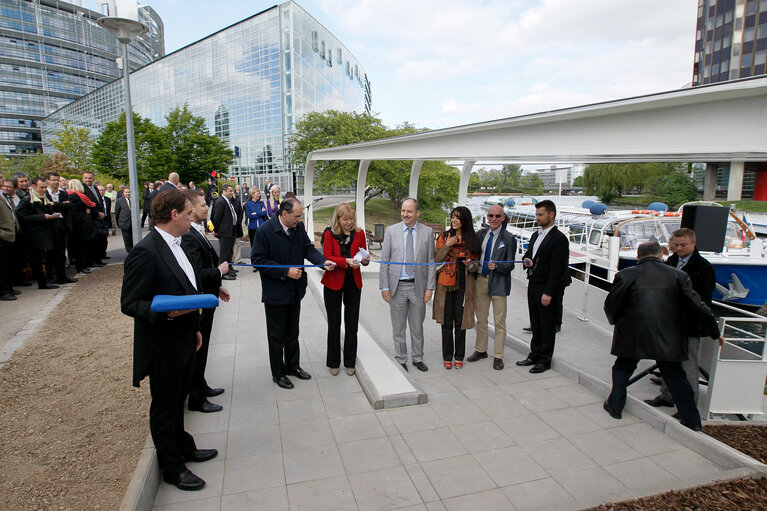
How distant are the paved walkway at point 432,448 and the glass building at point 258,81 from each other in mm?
32300

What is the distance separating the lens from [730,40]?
47562 mm

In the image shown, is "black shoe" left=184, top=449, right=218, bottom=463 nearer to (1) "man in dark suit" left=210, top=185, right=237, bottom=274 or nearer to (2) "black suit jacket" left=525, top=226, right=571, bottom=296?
(2) "black suit jacket" left=525, top=226, right=571, bottom=296

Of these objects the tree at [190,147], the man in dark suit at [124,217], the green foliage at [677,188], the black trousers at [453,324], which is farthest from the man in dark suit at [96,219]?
the green foliage at [677,188]

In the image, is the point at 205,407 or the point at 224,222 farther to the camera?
the point at 224,222

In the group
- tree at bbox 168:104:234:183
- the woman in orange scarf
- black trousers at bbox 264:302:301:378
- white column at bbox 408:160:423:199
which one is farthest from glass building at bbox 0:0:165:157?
the woman in orange scarf

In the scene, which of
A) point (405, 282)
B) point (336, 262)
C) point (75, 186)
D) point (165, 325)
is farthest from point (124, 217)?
point (165, 325)

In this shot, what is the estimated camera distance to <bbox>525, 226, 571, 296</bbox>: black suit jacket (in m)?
4.82

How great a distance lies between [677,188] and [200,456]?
4229 cm

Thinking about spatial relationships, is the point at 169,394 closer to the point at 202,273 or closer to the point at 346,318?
the point at 202,273

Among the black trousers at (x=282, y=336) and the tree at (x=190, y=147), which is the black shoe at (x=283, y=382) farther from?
the tree at (x=190, y=147)

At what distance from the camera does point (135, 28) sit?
8484mm

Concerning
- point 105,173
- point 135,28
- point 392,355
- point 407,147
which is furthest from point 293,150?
point 392,355

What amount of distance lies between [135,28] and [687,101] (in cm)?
978

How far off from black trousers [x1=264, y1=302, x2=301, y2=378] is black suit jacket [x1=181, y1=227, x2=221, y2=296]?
0.68 m
